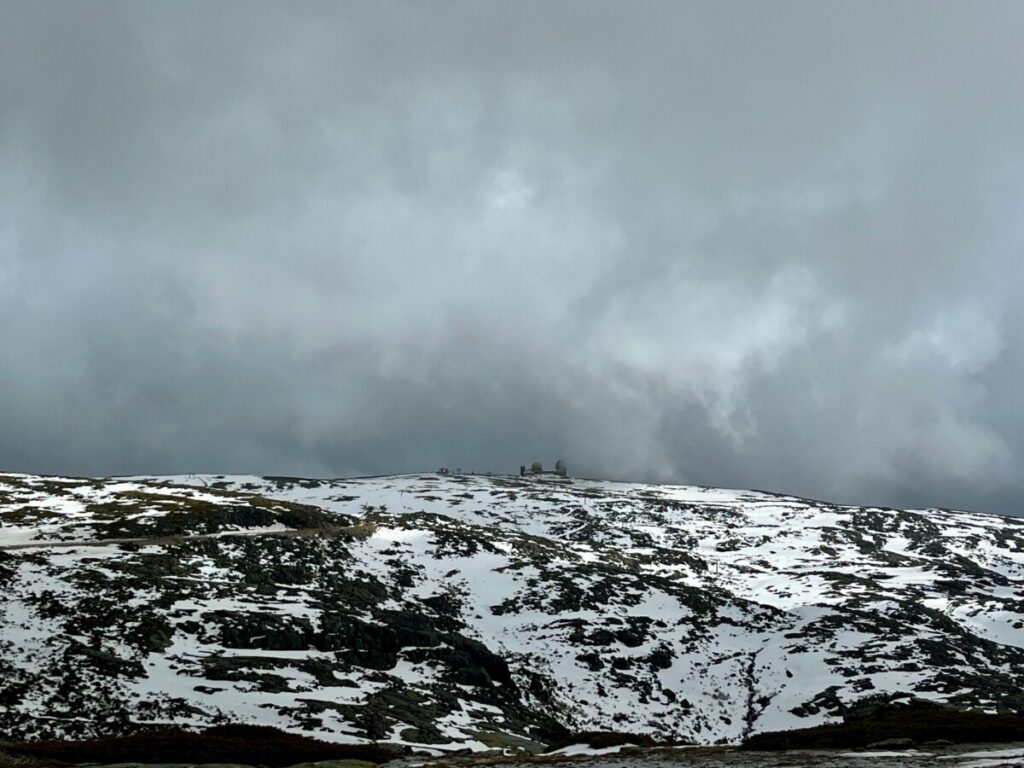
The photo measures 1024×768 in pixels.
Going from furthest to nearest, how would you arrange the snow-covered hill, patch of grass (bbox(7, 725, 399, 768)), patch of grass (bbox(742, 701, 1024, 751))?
the snow-covered hill → patch of grass (bbox(7, 725, 399, 768)) → patch of grass (bbox(742, 701, 1024, 751))

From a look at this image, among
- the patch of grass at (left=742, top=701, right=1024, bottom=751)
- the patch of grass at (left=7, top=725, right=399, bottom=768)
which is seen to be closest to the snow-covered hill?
the patch of grass at (left=7, top=725, right=399, bottom=768)

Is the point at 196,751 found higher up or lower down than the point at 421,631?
lower down

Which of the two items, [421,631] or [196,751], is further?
[421,631]

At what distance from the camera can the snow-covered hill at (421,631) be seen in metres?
64.1

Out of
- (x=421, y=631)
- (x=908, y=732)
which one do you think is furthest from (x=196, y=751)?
(x=421, y=631)

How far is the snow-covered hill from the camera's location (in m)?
64.1

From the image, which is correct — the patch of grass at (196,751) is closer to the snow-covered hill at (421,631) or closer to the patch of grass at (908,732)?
the snow-covered hill at (421,631)

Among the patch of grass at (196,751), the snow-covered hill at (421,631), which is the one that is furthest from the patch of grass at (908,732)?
the snow-covered hill at (421,631)

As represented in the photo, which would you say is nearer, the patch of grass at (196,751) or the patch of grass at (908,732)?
the patch of grass at (908,732)

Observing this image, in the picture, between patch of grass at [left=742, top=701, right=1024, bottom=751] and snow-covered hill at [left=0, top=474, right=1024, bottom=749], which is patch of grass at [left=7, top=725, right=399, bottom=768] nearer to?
snow-covered hill at [left=0, top=474, right=1024, bottom=749]

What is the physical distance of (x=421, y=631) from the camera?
9156 centimetres

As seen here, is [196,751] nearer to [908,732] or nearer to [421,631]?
[908,732]

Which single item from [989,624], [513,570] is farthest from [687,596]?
[989,624]

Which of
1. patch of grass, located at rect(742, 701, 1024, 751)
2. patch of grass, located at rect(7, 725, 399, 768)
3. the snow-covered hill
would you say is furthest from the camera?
the snow-covered hill
